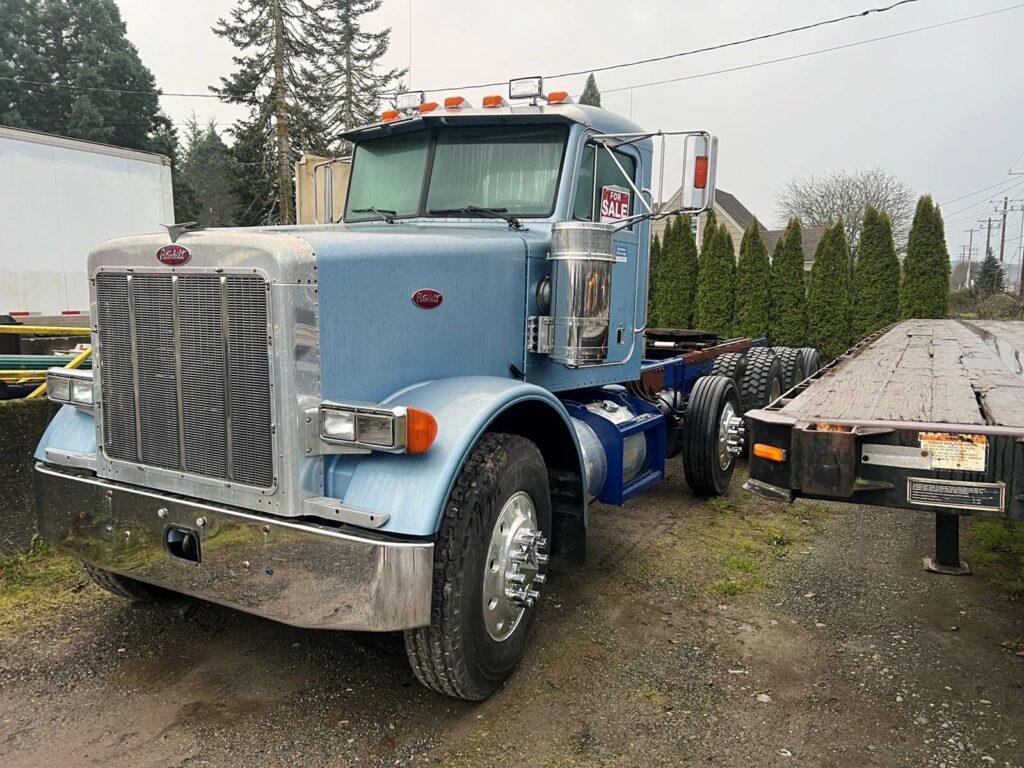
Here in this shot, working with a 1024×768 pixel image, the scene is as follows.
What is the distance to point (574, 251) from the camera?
12.7 ft

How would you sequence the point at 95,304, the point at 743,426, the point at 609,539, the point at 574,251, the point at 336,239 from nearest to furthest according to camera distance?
1. the point at 336,239
2. the point at 95,304
3. the point at 574,251
4. the point at 609,539
5. the point at 743,426

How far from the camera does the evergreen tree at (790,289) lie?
15.0 meters

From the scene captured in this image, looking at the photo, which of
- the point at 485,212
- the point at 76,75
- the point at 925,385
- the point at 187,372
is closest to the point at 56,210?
the point at 485,212

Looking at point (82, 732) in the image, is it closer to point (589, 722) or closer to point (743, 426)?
point (589, 722)

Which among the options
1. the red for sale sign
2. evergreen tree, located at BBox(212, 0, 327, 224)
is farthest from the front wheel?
evergreen tree, located at BBox(212, 0, 327, 224)

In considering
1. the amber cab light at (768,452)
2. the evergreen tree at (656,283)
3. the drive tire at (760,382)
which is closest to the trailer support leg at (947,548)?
the amber cab light at (768,452)

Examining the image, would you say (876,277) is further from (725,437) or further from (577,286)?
(577,286)

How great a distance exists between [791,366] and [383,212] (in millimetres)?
5642

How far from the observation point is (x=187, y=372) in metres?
2.85

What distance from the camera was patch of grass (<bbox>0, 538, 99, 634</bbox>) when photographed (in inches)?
Answer: 155

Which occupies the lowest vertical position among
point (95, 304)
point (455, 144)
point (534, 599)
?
point (534, 599)

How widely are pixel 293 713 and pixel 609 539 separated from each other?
8.77 feet

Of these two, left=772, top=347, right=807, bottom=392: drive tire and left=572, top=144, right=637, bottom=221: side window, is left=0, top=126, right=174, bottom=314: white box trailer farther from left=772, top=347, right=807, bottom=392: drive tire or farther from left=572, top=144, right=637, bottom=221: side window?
left=572, top=144, right=637, bottom=221: side window

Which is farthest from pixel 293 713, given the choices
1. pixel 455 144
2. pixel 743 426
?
pixel 743 426
